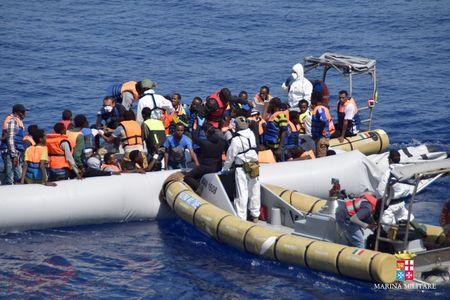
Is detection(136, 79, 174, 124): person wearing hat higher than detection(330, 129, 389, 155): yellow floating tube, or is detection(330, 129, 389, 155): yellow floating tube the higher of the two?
detection(136, 79, 174, 124): person wearing hat

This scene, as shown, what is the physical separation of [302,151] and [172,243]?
3.78 m

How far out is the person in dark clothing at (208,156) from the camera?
19703mm

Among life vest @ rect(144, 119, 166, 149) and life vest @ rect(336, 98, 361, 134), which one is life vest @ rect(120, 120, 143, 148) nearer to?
life vest @ rect(144, 119, 166, 149)

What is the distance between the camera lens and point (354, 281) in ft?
55.8

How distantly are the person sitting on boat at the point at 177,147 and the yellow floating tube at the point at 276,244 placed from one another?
2.52 ft

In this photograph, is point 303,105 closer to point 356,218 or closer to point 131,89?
point 131,89

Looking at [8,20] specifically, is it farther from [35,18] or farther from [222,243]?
[222,243]

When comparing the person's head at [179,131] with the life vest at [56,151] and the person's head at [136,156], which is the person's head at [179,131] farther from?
the life vest at [56,151]

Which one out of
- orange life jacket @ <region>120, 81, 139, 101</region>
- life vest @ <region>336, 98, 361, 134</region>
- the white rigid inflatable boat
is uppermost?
orange life jacket @ <region>120, 81, 139, 101</region>

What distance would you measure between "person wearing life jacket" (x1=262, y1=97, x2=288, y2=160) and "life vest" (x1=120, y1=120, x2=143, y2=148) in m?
2.64

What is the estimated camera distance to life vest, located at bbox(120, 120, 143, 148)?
20.8 metres

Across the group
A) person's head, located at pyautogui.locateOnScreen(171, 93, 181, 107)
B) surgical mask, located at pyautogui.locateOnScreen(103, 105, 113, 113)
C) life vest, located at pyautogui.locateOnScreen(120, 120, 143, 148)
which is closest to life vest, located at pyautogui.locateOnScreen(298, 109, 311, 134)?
person's head, located at pyautogui.locateOnScreen(171, 93, 181, 107)

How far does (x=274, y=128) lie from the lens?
70.1 ft

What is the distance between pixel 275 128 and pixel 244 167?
252 cm
